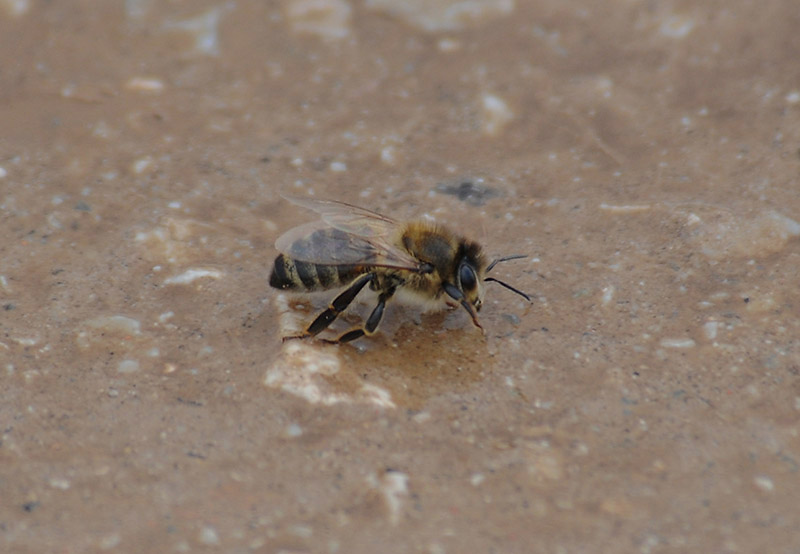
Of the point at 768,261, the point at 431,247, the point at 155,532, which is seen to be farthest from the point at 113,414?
the point at 768,261

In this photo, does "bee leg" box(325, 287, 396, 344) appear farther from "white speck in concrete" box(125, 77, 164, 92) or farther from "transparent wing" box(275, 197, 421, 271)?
"white speck in concrete" box(125, 77, 164, 92)

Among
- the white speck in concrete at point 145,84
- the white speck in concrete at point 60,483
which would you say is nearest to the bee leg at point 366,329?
the white speck in concrete at point 60,483

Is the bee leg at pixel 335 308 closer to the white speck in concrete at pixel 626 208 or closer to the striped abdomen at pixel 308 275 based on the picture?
the striped abdomen at pixel 308 275

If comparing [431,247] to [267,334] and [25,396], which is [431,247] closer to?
[267,334]

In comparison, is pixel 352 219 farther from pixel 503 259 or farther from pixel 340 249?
pixel 503 259

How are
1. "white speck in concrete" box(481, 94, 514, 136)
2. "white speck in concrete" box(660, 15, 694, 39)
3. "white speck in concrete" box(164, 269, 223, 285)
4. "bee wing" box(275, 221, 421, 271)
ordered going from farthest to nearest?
1. "white speck in concrete" box(660, 15, 694, 39)
2. "white speck in concrete" box(481, 94, 514, 136)
3. "white speck in concrete" box(164, 269, 223, 285)
4. "bee wing" box(275, 221, 421, 271)

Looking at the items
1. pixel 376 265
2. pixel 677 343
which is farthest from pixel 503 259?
pixel 677 343

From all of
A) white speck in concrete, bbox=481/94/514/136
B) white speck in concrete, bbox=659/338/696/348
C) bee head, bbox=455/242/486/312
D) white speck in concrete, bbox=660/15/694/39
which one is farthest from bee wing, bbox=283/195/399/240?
white speck in concrete, bbox=660/15/694/39

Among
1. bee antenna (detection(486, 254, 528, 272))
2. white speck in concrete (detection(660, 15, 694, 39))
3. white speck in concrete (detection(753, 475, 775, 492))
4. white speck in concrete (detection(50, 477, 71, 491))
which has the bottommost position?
white speck in concrete (detection(50, 477, 71, 491))
